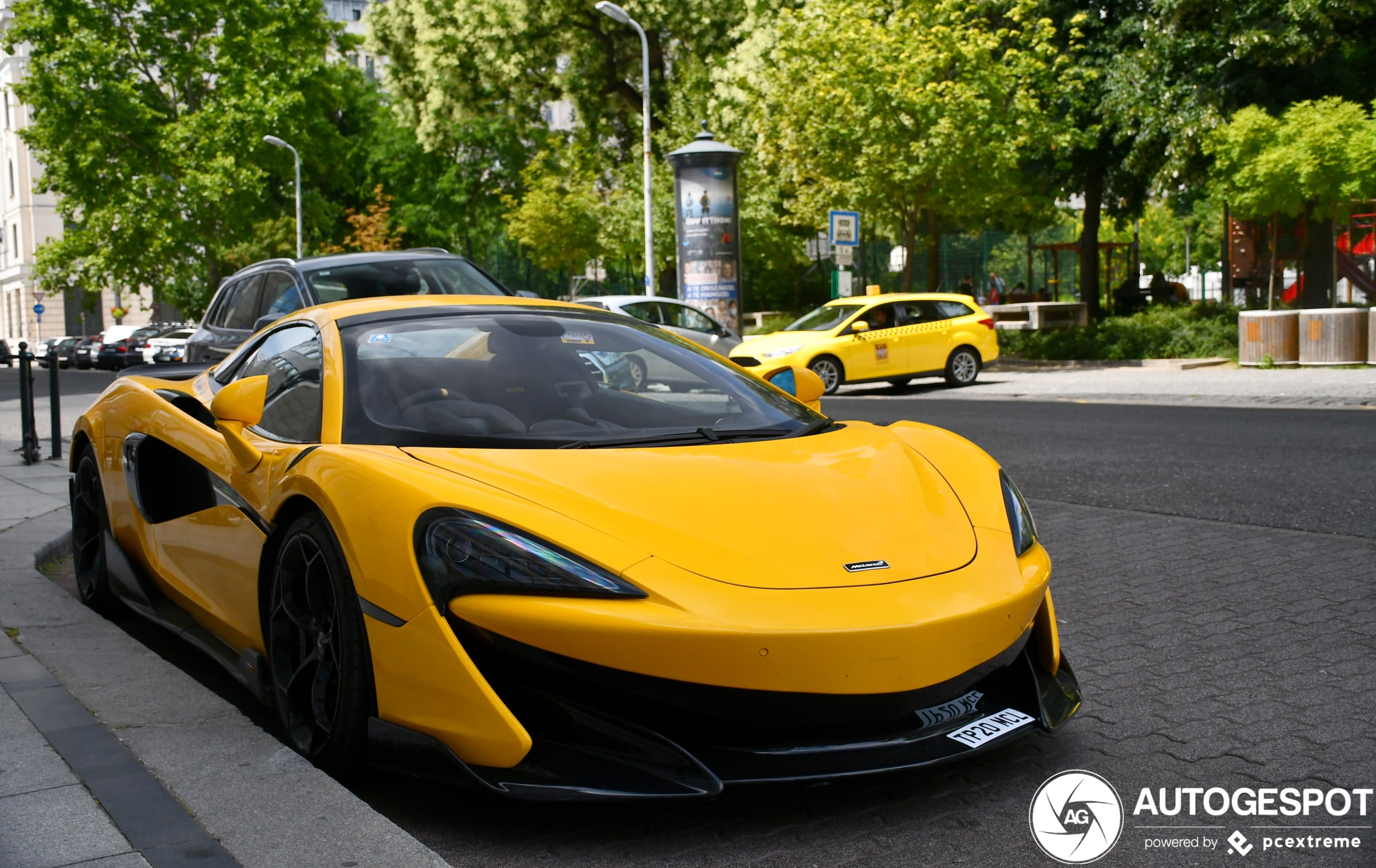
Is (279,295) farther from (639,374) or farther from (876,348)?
(876,348)

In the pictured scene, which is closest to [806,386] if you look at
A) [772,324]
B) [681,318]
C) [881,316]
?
[681,318]

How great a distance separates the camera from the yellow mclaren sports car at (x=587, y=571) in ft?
9.07

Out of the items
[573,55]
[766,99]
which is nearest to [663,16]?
[573,55]

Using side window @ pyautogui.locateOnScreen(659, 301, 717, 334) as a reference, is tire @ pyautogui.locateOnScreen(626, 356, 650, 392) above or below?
below

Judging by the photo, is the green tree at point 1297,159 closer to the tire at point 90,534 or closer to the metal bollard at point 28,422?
the metal bollard at point 28,422

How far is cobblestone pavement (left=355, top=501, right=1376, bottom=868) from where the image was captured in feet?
9.20

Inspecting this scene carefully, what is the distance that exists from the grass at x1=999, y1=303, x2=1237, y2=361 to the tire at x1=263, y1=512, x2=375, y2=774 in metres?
21.4

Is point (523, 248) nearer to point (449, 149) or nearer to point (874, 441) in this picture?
point (449, 149)

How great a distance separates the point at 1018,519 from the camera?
348cm

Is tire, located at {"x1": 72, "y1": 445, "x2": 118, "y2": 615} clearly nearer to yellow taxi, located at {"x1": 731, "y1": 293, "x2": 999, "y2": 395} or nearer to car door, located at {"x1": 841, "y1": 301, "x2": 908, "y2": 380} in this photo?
yellow taxi, located at {"x1": 731, "y1": 293, "x2": 999, "y2": 395}

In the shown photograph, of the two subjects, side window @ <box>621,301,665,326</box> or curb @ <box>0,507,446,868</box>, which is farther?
side window @ <box>621,301,665,326</box>

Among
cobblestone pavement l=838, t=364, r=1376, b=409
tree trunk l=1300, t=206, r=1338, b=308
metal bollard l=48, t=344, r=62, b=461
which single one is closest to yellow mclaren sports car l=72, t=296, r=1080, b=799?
metal bollard l=48, t=344, r=62, b=461

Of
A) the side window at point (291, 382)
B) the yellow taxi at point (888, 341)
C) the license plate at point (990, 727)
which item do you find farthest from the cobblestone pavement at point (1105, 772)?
the yellow taxi at point (888, 341)

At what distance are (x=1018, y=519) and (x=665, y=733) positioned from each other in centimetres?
122
